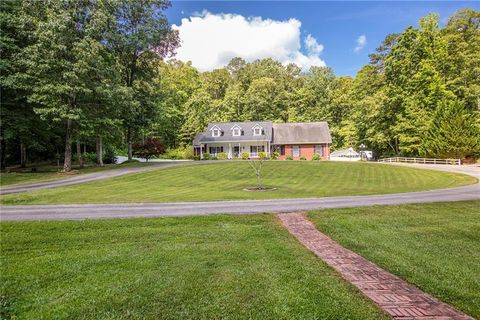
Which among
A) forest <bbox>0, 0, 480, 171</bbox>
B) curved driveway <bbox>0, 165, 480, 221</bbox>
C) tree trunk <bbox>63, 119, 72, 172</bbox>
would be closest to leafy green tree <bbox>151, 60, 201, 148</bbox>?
forest <bbox>0, 0, 480, 171</bbox>

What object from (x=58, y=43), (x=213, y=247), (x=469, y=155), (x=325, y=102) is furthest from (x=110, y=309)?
(x=325, y=102)

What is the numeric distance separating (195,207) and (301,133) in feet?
127

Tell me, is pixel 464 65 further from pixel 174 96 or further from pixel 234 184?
pixel 174 96

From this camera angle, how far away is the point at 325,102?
5953 centimetres

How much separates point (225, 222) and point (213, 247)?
2577 millimetres

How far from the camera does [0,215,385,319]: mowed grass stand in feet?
14.6

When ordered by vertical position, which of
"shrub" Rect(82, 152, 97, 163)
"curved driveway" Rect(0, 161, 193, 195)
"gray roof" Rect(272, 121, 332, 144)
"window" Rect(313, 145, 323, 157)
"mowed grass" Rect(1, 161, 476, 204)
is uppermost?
"gray roof" Rect(272, 121, 332, 144)

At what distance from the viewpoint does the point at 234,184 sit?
21.9 meters

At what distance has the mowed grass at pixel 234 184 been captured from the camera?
611 inches

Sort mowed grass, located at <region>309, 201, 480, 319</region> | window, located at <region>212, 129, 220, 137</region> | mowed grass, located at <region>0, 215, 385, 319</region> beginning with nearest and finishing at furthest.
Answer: mowed grass, located at <region>0, 215, 385, 319</region>
mowed grass, located at <region>309, 201, 480, 319</region>
window, located at <region>212, 129, 220, 137</region>

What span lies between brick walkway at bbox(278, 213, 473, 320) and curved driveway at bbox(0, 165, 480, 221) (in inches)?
178

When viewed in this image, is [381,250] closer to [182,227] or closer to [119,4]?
[182,227]

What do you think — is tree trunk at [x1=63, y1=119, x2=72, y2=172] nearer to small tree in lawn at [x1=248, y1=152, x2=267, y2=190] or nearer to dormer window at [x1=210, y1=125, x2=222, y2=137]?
small tree in lawn at [x1=248, y1=152, x2=267, y2=190]

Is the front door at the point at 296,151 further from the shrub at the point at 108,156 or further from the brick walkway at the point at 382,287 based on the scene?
the brick walkway at the point at 382,287
